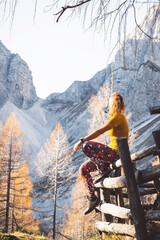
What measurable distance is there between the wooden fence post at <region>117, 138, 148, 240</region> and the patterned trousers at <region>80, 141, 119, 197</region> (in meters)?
0.72

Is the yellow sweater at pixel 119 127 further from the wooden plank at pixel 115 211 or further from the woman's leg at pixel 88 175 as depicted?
the wooden plank at pixel 115 211

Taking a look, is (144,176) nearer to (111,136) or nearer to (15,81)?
(111,136)

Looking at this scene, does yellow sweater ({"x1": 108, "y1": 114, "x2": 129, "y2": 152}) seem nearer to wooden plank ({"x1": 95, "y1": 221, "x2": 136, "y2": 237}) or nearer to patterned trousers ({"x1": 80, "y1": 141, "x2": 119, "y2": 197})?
patterned trousers ({"x1": 80, "y1": 141, "x2": 119, "y2": 197})

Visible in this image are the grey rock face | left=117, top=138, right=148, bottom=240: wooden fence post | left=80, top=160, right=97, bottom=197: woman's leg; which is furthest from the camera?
the grey rock face

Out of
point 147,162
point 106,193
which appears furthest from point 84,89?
point 106,193

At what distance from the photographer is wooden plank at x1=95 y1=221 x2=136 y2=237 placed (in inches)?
99.3

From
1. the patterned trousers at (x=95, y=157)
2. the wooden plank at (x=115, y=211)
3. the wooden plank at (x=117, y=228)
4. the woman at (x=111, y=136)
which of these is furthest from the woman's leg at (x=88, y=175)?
the wooden plank at (x=117, y=228)

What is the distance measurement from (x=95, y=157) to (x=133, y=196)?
Answer: 0.91m

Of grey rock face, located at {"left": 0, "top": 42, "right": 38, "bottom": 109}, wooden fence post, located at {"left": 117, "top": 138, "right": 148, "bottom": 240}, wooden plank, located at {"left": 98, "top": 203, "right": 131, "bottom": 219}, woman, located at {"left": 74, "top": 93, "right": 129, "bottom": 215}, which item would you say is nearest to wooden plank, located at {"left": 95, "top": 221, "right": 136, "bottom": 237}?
wooden plank, located at {"left": 98, "top": 203, "right": 131, "bottom": 219}

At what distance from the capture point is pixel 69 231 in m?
17.2

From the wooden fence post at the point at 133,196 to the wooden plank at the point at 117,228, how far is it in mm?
279

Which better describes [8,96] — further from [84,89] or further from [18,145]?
[18,145]

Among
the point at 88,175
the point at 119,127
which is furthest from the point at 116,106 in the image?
the point at 88,175

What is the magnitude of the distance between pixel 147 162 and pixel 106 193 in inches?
1055
